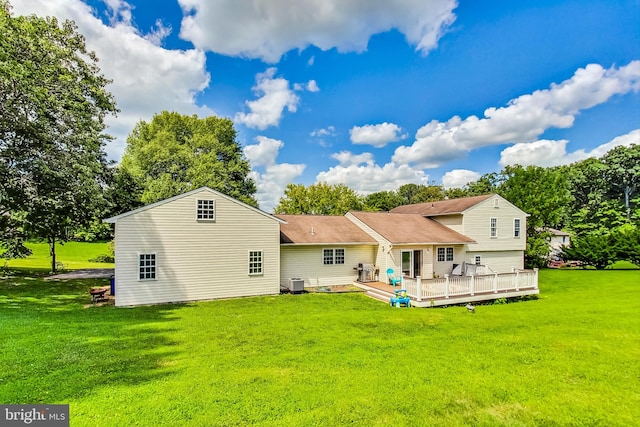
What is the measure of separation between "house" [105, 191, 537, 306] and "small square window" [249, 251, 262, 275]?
0.16 ft

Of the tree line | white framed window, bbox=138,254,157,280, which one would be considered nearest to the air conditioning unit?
white framed window, bbox=138,254,157,280

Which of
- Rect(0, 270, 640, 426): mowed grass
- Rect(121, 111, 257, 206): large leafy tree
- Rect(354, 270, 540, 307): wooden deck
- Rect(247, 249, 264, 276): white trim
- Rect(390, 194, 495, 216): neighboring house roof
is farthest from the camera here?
Rect(121, 111, 257, 206): large leafy tree

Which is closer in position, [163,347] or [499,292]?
[163,347]

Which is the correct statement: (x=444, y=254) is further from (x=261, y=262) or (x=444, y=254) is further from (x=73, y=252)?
(x=73, y=252)

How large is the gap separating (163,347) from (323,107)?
67.2 feet

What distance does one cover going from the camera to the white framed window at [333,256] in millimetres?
17266

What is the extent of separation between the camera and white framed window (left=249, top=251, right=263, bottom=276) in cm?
1489

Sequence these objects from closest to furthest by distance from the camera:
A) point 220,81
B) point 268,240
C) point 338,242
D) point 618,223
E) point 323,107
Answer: point 268,240
point 338,242
point 220,81
point 323,107
point 618,223

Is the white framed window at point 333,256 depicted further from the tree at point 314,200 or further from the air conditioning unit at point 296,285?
the tree at point 314,200

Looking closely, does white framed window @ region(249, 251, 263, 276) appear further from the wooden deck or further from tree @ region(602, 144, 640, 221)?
tree @ region(602, 144, 640, 221)

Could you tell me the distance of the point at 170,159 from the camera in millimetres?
31594

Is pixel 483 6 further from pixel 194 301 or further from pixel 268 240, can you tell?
pixel 194 301

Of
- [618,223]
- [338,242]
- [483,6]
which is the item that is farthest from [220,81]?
[618,223]

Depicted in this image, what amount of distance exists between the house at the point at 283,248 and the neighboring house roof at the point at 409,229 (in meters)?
0.08
